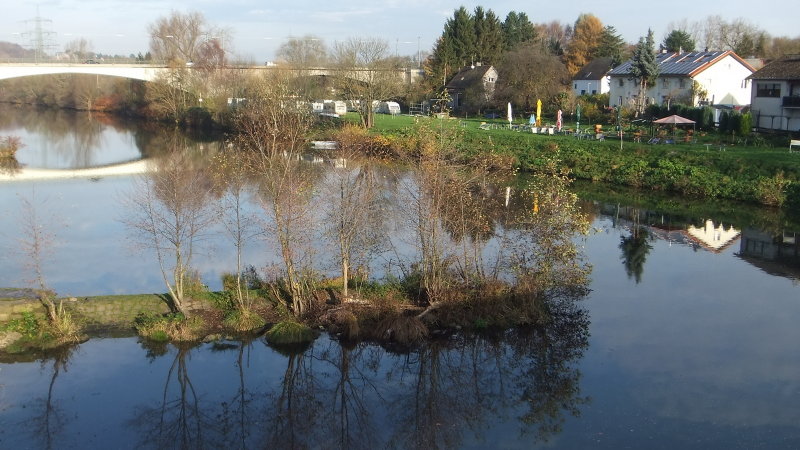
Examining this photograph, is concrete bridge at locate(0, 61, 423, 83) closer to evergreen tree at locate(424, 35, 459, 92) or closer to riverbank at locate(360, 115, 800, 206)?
evergreen tree at locate(424, 35, 459, 92)

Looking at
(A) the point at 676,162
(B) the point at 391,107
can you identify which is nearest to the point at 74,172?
(A) the point at 676,162

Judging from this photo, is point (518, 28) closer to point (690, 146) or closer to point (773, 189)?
point (690, 146)

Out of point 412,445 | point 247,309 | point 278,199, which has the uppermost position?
point 278,199

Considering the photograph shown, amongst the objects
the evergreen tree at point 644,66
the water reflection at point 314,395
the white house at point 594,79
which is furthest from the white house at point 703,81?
the water reflection at point 314,395

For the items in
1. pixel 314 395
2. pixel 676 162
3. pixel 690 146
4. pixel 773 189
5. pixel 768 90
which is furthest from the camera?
pixel 768 90

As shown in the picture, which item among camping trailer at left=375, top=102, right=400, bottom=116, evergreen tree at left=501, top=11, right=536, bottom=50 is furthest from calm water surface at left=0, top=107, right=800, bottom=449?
evergreen tree at left=501, top=11, right=536, bottom=50

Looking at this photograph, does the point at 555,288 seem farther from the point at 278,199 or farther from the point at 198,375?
the point at 198,375

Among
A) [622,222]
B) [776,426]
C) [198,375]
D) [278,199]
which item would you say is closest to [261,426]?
[198,375]
